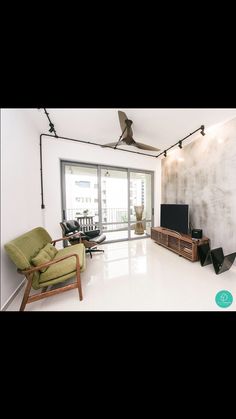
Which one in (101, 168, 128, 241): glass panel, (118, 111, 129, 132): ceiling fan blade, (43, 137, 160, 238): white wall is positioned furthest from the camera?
(101, 168, 128, 241): glass panel

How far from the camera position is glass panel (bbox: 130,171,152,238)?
437cm

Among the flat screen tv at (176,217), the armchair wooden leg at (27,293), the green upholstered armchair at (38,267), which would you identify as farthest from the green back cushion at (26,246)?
the flat screen tv at (176,217)

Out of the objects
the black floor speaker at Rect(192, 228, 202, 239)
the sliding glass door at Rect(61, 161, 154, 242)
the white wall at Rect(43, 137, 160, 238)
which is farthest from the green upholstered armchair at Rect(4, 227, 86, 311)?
the black floor speaker at Rect(192, 228, 202, 239)

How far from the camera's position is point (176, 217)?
130 inches

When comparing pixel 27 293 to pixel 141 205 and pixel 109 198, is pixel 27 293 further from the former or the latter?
pixel 141 205

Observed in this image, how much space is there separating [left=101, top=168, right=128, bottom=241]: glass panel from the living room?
3 cm

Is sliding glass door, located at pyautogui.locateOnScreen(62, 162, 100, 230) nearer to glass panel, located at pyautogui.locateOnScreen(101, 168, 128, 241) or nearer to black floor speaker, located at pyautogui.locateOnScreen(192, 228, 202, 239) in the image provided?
glass panel, located at pyautogui.locateOnScreen(101, 168, 128, 241)

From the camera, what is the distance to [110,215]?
167 inches

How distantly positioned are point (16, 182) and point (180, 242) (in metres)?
3.28

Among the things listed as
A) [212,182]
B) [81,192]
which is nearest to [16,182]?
[81,192]

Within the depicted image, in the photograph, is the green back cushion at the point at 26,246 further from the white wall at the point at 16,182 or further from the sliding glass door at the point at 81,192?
the sliding glass door at the point at 81,192
